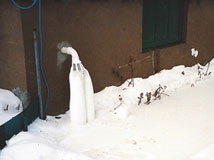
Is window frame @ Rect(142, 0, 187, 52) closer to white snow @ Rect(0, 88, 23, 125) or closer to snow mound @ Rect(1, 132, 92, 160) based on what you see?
white snow @ Rect(0, 88, 23, 125)

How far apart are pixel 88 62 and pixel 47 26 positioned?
859 mm

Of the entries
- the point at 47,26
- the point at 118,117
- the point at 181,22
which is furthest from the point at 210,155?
the point at 181,22

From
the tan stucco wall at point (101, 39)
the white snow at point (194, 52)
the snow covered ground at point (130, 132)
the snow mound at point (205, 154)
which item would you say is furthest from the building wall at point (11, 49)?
the white snow at point (194, 52)

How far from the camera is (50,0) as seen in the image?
11.0 feet

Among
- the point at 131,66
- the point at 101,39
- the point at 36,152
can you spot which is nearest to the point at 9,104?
the point at 36,152

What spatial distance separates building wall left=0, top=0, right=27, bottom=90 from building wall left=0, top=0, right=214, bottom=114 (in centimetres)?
6

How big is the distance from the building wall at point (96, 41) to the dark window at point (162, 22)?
0.16 m

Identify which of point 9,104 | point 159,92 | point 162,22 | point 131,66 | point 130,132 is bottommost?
point 130,132

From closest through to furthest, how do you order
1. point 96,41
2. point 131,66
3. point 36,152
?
point 36,152
point 96,41
point 131,66

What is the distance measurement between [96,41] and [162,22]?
171cm

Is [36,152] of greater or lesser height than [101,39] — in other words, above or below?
below

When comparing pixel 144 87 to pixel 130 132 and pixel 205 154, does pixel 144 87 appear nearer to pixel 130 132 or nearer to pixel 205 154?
pixel 130 132

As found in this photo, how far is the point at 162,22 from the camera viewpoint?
5.13m

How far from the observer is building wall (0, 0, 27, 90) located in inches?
122
